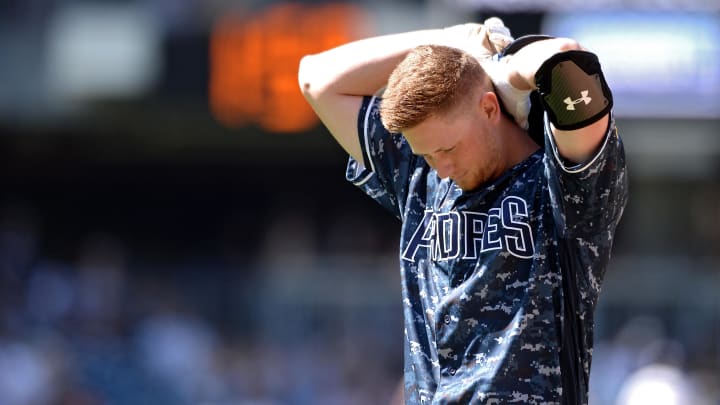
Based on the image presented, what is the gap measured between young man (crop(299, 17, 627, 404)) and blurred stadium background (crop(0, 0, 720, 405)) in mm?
5666

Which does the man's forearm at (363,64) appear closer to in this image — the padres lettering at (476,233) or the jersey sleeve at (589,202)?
the padres lettering at (476,233)

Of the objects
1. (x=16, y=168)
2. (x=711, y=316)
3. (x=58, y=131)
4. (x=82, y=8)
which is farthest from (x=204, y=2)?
(x=711, y=316)

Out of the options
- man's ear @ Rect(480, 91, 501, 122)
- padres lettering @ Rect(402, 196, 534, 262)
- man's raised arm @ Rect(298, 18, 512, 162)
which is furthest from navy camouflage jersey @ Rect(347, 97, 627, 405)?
man's raised arm @ Rect(298, 18, 512, 162)

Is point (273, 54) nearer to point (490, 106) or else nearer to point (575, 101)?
point (490, 106)

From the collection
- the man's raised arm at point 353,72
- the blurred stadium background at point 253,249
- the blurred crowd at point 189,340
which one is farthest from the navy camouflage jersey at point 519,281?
the blurred crowd at point 189,340

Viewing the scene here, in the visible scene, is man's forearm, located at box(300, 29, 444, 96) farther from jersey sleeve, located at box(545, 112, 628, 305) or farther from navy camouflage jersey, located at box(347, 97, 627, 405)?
jersey sleeve, located at box(545, 112, 628, 305)

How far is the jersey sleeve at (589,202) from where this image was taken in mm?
2312

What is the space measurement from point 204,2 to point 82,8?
1.00m

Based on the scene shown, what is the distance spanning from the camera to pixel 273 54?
29.8ft

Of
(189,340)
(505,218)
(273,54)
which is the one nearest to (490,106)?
(505,218)

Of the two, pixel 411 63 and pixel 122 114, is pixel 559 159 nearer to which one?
pixel 411 63

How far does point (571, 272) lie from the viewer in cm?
244

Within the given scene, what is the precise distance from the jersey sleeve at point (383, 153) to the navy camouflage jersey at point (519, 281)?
0.47ft

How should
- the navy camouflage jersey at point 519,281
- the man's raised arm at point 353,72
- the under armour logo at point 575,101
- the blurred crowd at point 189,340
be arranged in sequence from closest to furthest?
the under armour logo at point 575,101, the navy camouflage jersey at point 519,281, the man's raised arm at point 353,72, the blurred crowd at point 189,340
